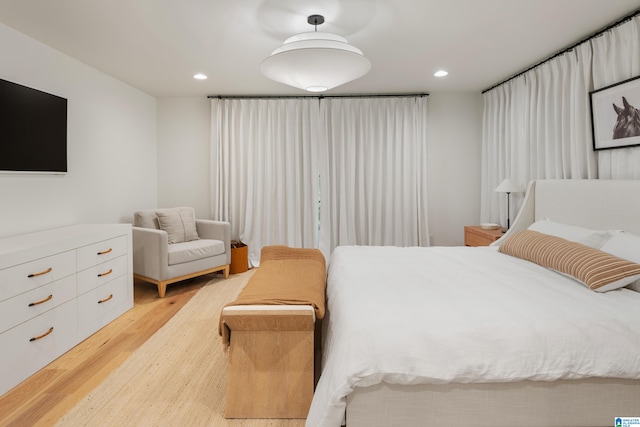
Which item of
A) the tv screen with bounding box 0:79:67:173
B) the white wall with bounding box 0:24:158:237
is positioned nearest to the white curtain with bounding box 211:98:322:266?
the white wall with bounding box 0:24:158:237

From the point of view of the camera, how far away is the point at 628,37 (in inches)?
103

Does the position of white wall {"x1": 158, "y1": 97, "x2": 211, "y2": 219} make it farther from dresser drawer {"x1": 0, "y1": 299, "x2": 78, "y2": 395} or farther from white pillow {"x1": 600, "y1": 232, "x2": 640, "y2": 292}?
white pillow {"x1": 600, "y1": 232, "x2": 640, "y2": 292}

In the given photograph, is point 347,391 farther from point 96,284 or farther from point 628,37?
point 628,37

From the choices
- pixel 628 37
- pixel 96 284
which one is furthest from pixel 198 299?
pixel 628 37

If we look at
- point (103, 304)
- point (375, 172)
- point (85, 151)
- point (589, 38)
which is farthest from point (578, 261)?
point (85, 151)

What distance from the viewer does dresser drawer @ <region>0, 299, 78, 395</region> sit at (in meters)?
2.07

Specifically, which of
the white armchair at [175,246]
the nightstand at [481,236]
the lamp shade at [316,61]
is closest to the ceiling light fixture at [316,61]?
the lamp shade at [316,61]

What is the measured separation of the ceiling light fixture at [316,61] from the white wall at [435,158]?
9.70 ft

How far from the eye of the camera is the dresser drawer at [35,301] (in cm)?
208

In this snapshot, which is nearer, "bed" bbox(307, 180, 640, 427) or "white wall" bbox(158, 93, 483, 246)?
"bed" bbox(307, 180, 640, 427)

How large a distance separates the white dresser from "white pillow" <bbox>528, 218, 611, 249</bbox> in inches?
146

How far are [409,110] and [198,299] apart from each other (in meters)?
3.75

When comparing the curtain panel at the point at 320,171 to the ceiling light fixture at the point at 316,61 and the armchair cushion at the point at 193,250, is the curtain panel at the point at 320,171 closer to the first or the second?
the armchair cushion at the point at 193,250

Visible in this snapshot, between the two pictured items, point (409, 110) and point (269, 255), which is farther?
point (409, 110)
